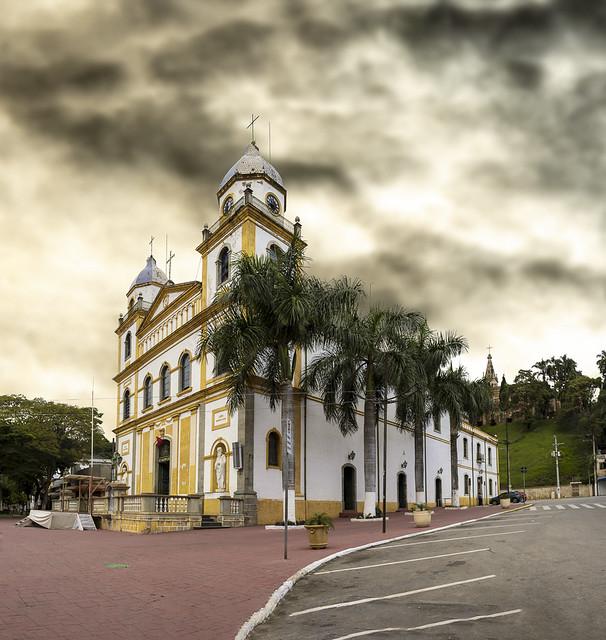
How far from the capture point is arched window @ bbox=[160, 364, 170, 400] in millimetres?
39625

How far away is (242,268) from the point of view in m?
25.8

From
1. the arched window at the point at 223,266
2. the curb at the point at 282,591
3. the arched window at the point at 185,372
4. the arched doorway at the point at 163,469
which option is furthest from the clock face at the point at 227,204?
the curb at the point at 282,591

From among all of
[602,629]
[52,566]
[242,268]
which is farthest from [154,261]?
[602,629]

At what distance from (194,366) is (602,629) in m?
30.1

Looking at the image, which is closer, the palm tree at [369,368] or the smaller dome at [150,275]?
the palm tree at [369,368]

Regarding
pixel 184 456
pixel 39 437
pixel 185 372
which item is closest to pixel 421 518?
pixel 184 456

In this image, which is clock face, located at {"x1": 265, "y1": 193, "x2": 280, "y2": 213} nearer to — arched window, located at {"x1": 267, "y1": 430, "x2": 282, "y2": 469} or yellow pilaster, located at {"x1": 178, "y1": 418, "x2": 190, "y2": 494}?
arched window, located at {"x1": 267, "y1": 430, "x2": 282, "y2": 469}

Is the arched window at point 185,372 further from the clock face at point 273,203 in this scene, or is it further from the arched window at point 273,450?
the clock face at point 273,203

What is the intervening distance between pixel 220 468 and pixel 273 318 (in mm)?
9050

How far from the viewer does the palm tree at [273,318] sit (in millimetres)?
25312

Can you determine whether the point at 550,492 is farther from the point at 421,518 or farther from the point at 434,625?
the point at 434,625

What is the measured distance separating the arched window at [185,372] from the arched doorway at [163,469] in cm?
364

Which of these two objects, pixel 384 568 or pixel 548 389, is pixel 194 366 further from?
pixel 548 389

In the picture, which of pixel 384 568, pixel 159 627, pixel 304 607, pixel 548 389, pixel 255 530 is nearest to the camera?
pixel 159 627
